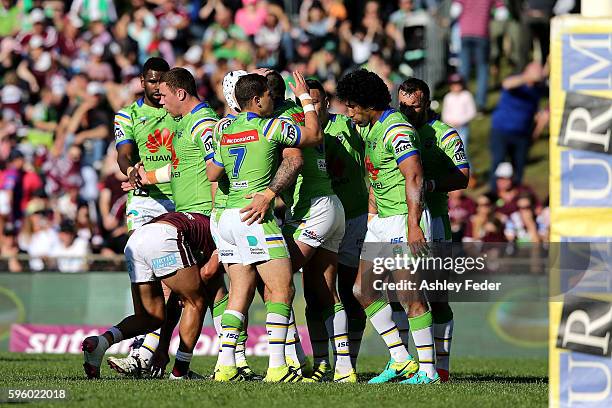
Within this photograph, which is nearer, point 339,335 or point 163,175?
point 339,335

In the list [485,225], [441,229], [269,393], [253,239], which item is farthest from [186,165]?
[485,225]

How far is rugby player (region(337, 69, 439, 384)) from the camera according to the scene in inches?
439

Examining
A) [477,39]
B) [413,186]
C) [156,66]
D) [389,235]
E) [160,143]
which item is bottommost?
[389,235]

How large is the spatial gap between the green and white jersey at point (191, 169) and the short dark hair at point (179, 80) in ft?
0.65

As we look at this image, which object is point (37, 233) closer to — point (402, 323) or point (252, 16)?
point (252, 16)

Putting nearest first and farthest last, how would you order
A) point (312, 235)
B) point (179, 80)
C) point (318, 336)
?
1. point (312, 235)
2. point (318, 336)
3. point (179, 80)

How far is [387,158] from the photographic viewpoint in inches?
451

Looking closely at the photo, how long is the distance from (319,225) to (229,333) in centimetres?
139

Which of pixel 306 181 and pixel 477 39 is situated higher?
pixel 477 39

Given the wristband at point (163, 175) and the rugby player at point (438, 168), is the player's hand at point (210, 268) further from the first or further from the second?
the rugby player at point (438, 168)

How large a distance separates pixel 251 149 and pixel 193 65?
14608 millimetres

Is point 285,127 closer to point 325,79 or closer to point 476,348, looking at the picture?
point 476,348

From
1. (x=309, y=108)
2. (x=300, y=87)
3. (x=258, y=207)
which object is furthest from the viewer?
(x=300, y=87)

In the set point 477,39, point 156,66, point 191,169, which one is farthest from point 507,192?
point 191,169
